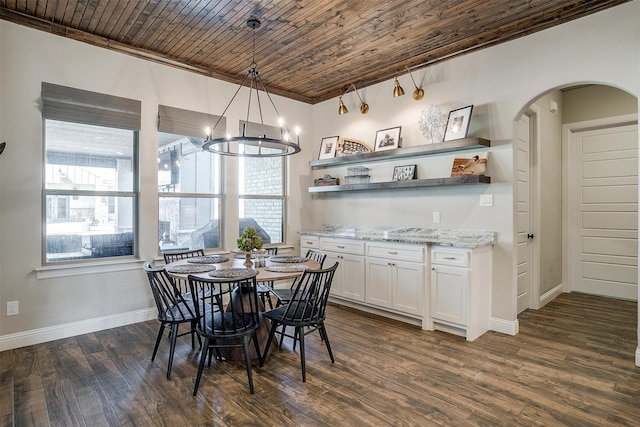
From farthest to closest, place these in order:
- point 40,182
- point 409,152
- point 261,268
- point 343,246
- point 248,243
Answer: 1. point 343,246
2. point 409,152
3. point 40,182
4. point 248,243
5. point 261,268

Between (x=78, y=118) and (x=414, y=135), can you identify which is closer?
(x=78, y=118)

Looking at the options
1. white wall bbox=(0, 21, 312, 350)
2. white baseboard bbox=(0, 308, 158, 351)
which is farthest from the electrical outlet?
white baseboard bbox=(0, 308, 158, 351)

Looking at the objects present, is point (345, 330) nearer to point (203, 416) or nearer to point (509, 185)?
point (203, 416)

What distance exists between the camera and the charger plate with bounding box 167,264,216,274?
111 inches

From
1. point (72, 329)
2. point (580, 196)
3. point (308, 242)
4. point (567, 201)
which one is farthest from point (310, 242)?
point (580, 196)

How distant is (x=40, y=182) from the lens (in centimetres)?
335

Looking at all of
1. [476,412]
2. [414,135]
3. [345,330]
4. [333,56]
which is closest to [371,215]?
[414,135]

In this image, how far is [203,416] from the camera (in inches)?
85.4

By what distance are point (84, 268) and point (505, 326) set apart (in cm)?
419

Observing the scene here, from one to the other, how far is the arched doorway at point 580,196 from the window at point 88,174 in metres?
4.43

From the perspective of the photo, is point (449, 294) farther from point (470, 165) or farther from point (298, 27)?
point (298, 27)

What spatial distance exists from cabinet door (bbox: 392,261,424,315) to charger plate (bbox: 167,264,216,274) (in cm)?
192

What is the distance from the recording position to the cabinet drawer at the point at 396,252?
12.1 ft

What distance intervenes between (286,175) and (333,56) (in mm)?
1853
